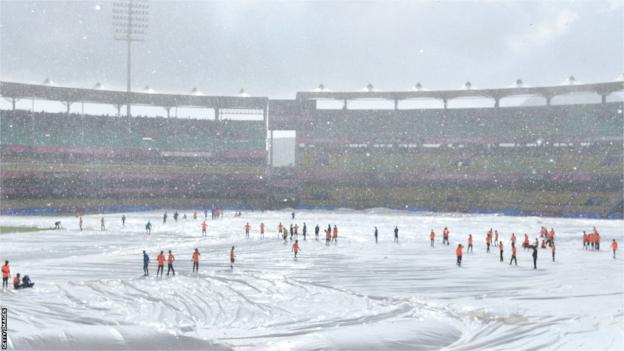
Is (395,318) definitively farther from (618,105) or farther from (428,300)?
(618,105)

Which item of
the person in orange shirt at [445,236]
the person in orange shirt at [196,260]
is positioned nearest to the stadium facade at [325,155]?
the person in orange shirt at [445,236]

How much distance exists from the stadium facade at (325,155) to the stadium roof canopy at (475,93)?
0.62 ft

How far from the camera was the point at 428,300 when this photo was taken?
1670cm

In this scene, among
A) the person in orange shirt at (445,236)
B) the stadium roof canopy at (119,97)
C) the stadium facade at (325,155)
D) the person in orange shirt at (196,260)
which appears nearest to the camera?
the person in orange shirt at (196,260)

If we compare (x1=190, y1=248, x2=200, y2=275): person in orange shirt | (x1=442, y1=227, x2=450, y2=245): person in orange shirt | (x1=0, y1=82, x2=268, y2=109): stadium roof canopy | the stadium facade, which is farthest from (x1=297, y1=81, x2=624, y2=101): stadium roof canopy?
(x1=190, y1=248, x2=200, y2=275): person in orange shirt

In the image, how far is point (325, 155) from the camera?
7500 centimetres

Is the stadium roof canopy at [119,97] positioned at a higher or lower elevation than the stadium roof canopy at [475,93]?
lower

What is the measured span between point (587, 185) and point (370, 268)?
151ft

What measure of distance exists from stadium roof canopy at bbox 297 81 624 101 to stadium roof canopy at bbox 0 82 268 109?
357 inches

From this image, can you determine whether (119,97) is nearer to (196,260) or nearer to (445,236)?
(445,236)

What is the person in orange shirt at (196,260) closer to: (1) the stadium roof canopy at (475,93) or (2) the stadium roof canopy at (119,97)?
(2) the stadium roof canopy at (119,97)

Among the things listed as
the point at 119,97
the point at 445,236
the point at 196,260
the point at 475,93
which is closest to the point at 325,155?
the point at 475,93

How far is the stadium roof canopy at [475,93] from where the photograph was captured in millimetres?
64562

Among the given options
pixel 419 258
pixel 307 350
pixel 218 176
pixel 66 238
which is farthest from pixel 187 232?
pixel 218 176
